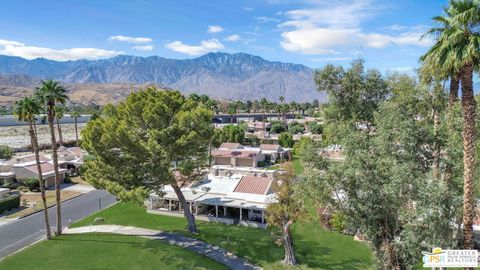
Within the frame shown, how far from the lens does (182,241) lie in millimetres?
33656

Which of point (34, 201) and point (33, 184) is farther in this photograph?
point (33, 184)

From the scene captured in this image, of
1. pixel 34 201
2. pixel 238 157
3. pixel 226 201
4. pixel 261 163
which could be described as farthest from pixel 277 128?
pixel 34 201

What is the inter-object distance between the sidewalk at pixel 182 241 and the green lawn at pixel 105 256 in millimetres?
935

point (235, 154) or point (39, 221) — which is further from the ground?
point (235, 154)

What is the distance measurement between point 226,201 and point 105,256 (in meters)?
14.7

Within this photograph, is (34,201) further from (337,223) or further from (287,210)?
(337,223)

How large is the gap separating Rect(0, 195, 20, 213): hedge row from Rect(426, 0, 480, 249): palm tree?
47.1 metres

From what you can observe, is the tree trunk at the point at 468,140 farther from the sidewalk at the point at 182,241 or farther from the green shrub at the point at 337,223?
the green shrub at the point at 337,223

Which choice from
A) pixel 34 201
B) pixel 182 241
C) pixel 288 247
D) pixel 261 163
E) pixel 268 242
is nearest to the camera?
pixel 288 247

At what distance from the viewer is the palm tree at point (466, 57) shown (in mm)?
16297

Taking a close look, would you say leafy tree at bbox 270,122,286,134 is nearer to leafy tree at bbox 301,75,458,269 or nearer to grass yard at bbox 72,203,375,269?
grass yard at bbox 72,203,375,269

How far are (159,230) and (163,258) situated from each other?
7672 millimetres

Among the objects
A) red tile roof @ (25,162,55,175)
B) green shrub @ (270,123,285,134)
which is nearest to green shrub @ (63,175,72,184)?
red tile roof @ (25,162,55,175)

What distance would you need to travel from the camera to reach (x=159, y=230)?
3678 cm
